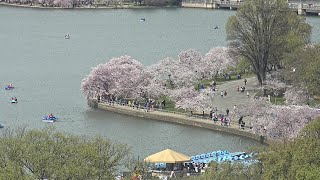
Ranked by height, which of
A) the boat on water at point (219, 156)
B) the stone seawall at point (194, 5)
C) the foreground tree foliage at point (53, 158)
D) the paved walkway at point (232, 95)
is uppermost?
the foreground tree foliage at point (53, 158)

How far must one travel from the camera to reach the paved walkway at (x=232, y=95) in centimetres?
5616

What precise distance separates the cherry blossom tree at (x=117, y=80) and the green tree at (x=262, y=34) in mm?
6532

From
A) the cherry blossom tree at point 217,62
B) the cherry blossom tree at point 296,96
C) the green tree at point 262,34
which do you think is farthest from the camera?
the cherry blossom tree at point 217,62

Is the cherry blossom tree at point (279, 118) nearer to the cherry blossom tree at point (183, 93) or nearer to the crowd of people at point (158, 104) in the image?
the crowd of people at point (158, 104)

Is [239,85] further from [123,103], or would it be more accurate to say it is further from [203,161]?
[203,161]

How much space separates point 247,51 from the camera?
60844 millimetres

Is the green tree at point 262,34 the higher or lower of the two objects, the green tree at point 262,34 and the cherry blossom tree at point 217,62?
the higher

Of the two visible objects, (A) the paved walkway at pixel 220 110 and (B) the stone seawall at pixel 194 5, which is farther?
(B) the stone seawall at pixel 194 5

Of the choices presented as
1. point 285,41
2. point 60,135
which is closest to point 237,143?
point 285,41

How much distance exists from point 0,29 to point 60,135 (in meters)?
82.8

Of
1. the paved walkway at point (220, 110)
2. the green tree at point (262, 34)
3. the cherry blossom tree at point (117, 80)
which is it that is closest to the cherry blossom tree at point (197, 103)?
the paved walkway at point (220, 110)

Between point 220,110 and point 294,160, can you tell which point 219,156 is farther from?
point 294,160

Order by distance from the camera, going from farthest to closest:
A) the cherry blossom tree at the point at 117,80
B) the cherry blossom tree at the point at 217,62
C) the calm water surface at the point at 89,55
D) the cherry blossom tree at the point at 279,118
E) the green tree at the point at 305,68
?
the cherry blossom tree at the point at 217,62, the cherry blossom tree at the point at 117,80, the green tree at the point at 305,68, the calm water surface at the point at 89,55, the cherry blossom tree at the point at 279,118

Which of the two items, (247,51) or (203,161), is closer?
(203,161)
